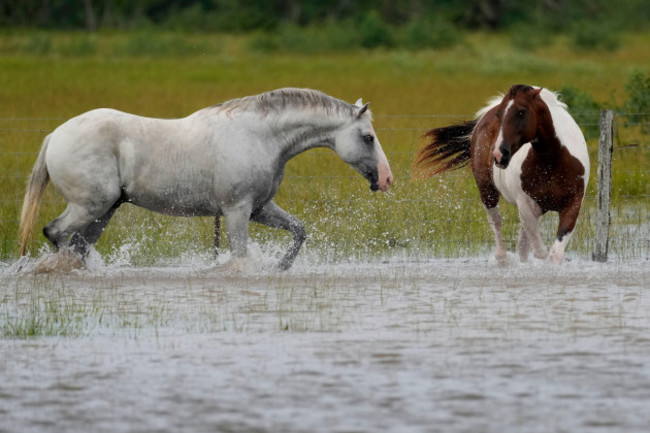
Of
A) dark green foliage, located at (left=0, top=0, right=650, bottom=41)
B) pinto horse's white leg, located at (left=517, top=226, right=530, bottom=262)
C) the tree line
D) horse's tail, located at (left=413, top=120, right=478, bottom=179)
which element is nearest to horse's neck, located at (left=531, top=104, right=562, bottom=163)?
pinto horse's white leg, located at (left=517, top=226, right=530, bottom=262)

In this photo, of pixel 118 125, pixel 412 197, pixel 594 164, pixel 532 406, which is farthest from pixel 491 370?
pixel 594 164

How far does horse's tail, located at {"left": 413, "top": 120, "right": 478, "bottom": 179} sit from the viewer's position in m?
11.5

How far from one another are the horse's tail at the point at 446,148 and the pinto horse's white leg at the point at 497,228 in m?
0.77

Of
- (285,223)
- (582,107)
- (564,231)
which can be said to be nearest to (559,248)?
(564,231)

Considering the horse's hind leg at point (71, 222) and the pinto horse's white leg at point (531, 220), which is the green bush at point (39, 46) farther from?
the pinto horse's white leg at point (531, 220)

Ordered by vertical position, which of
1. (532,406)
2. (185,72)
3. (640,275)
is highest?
(185,72)

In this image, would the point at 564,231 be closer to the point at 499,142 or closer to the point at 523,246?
the point at 499,142

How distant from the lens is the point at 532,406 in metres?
5.38

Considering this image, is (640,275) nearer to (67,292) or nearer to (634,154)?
(67,292)

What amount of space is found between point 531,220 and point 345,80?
25.0 meters

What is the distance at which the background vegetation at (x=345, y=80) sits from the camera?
38.4ft

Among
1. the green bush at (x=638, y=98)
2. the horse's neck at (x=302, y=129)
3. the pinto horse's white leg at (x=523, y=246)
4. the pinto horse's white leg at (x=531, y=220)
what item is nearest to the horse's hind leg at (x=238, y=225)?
the horse's neck at (x=302, y=129)

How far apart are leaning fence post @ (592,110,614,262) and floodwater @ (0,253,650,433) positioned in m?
0.68

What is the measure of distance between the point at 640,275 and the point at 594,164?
5.52m
